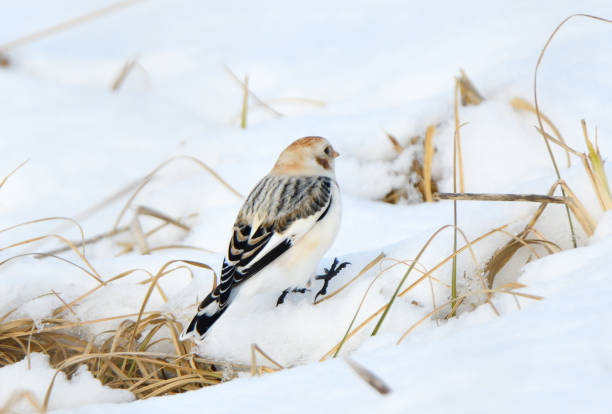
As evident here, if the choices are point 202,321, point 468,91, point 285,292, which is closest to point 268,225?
point 285,292

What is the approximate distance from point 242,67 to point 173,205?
1987 millimetres

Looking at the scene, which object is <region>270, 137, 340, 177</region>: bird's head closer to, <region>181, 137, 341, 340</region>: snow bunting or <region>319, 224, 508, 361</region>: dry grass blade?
<region>181, 137, 341, 340</region>: snow bunting

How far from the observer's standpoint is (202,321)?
93.2 inches

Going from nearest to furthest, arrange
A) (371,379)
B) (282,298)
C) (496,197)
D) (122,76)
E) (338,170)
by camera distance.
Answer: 1. (371,379)
2. (496,197)
3. (282,298)
4. (338,170)
5. (122,76)

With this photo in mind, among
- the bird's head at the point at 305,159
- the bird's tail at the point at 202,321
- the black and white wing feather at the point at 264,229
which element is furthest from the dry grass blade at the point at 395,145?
the bird's tail at the point at 202,321

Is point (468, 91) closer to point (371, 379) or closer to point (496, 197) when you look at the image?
point (496, 197)

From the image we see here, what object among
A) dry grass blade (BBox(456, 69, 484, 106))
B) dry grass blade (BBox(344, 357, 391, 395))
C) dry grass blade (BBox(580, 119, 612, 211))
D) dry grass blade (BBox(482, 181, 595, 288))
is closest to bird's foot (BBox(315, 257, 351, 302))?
dry grass blade (BBox(482, 181, 595, 288))

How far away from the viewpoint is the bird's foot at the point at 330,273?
2.69 m

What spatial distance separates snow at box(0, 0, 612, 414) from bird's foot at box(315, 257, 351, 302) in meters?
0.03

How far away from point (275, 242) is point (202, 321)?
1.33ft

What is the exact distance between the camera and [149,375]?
2355 millimetres

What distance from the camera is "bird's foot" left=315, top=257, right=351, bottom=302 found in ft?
8.82

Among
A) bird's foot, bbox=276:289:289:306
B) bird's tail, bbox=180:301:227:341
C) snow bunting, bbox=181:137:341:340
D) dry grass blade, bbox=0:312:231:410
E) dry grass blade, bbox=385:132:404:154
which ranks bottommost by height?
dry grass blade, bbox=0:312:231:410

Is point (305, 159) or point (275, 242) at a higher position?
point (305, 159)
